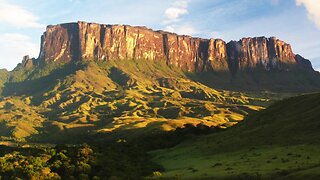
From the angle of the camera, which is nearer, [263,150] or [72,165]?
[72,165]

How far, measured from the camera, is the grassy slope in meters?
73.6

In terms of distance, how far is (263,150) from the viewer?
99.1 m

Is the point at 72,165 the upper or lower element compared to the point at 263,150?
lower

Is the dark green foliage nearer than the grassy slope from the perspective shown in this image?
No

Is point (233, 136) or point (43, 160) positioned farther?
point (233, 136)

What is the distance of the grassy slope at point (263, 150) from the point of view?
73.6 meters

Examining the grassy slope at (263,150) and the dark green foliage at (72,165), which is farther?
the dark green foliage at (72,165)

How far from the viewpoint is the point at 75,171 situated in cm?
9781

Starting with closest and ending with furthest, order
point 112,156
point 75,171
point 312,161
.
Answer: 1. point 312,161
2. point 75,171
3. point 112,156

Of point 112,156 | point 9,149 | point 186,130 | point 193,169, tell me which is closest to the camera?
point 193,169

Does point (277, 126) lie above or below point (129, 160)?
above

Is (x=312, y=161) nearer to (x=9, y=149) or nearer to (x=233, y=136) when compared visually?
(x=233, y=136)

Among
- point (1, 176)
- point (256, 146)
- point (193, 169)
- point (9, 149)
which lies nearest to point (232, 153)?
point (256, 146)

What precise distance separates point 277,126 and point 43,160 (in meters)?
62.9
